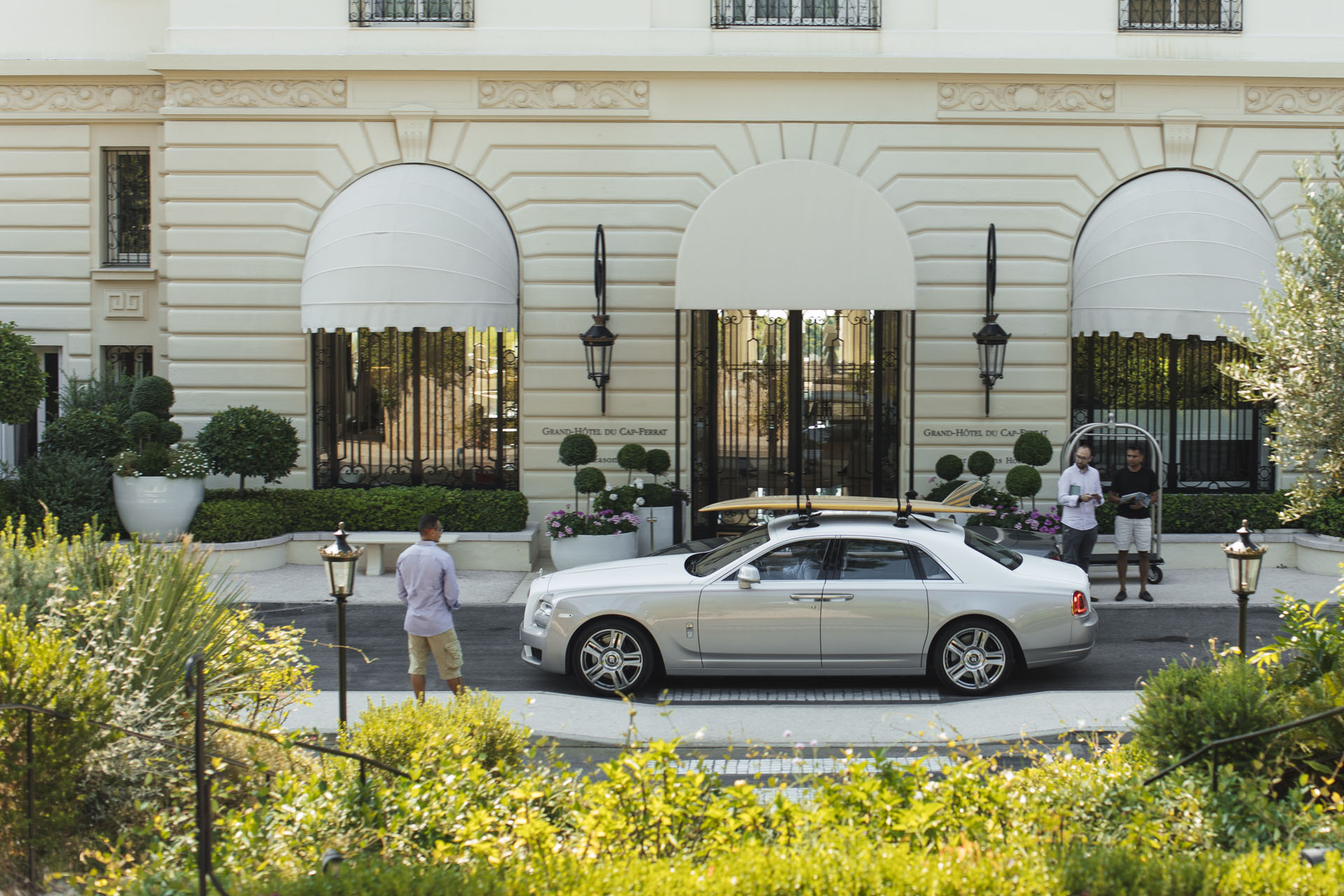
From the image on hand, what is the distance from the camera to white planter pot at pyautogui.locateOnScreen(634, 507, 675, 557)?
51.6ft

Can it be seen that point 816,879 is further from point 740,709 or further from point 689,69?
point 689,69

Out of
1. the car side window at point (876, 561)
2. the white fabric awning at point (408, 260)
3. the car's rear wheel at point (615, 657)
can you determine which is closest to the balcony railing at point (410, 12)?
the white fabric awning at point (408, 260)

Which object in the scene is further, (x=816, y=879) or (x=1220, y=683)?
(x=1220, y=683)

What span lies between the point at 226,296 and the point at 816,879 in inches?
563

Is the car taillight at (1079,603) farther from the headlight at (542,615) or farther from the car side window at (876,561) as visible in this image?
the headlight at (542,615)

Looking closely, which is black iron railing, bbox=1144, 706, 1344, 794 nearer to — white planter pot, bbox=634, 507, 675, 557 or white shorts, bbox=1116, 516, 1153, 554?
white shorts, bbox=1116, 516, 1153, 554

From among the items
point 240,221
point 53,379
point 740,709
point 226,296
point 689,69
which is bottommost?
point 740,709

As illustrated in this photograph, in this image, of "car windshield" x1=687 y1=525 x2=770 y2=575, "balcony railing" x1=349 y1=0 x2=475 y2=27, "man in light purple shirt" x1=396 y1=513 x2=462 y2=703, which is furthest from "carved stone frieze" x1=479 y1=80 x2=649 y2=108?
"man in light purple shirt" x1=396 y1=513 x2=462 y2=703

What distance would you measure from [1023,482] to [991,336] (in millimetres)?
2138

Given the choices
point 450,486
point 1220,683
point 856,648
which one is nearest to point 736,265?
point 450,486

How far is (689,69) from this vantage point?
52.5 ft

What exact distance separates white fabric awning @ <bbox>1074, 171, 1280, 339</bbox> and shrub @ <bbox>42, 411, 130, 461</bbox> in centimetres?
1308

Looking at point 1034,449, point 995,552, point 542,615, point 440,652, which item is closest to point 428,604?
point 440,652

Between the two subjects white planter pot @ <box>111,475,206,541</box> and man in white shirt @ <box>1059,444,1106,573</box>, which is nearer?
man in white shirt @ <box>1059,444,1106,573</box>
